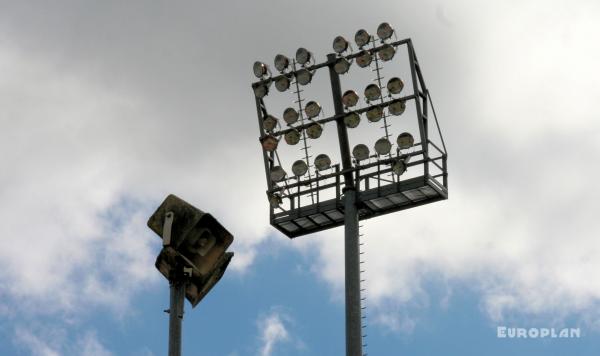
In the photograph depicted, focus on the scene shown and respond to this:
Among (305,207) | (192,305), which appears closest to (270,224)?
(305,207)

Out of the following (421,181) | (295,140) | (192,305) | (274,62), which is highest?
(274,62)

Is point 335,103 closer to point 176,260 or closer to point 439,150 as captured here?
point 439,150

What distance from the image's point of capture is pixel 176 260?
31.8 ft

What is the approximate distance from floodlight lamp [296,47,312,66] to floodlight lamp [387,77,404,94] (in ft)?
12.6

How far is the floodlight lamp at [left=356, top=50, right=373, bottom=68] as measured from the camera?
38.1 meters

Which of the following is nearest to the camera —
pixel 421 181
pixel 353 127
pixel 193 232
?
pixel 193 232

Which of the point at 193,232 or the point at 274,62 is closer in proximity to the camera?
the point at 193,232

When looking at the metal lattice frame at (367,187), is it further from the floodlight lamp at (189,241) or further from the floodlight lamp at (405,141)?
the floodlight lamp at (189,241)

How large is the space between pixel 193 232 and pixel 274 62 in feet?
101

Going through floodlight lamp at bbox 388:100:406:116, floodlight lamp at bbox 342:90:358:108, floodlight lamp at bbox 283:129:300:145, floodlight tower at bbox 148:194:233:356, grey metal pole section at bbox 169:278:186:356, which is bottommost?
grey metal pole section at bbox 169:278:186:356

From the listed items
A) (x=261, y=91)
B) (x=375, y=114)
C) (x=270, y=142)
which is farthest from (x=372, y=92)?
(x=261, y=91)

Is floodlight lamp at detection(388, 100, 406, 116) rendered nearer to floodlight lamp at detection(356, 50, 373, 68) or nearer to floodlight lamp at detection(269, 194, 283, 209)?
floodlight lamp at detection(356, 50, 373, 68)

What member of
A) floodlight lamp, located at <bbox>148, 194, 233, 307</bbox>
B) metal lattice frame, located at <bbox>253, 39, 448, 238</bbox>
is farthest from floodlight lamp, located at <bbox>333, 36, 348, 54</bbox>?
floodlight lamp, located at <bbox>148, 194, 233, 307</bbox>

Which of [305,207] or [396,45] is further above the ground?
[396,45]
